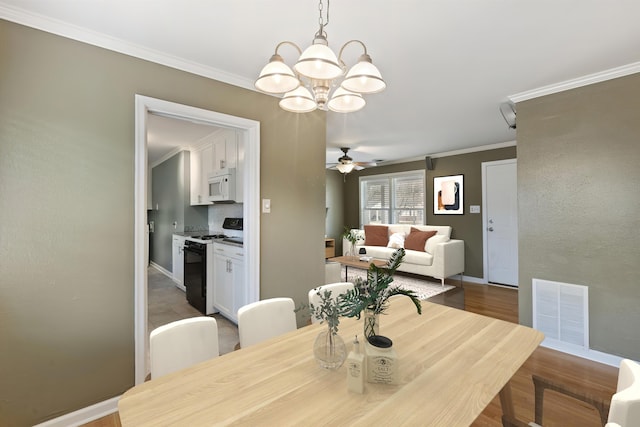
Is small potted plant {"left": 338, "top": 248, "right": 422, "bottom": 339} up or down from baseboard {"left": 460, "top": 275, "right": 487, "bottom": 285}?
up

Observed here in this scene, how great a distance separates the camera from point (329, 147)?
5199 millimetres

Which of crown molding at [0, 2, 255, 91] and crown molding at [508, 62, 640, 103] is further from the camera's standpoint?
crown molding at [508, 62, 640, 103]

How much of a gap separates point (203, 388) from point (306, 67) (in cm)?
135

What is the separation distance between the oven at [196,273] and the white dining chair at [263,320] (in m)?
2.35

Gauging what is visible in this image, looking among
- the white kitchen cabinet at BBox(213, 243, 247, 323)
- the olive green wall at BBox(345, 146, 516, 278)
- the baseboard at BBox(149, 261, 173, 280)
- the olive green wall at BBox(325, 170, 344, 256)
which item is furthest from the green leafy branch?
the olive green wall at BBox(325, 170, 344, 256)

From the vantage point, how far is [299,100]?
1.65 m

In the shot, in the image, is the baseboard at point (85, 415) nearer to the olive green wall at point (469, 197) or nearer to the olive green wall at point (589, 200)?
the olive green wall at point (589, 200)

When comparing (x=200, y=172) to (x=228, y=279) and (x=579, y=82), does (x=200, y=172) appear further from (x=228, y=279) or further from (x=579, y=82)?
(x=579, y=82)

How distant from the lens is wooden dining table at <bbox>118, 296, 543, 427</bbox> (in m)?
0.83

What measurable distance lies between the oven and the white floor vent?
3630 mm

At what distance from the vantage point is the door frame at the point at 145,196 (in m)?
1.98

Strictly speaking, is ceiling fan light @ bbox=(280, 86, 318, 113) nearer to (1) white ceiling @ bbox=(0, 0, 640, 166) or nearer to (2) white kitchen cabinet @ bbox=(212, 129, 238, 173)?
(1) white ceiling @ bbox=(0, 0, 640, 166)

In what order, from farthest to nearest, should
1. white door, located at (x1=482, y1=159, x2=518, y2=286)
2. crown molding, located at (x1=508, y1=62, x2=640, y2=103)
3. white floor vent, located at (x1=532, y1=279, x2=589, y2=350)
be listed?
white door, located at (x1=482, y1=159, x2=518, y2=286), white floor vent, located at (x1=532, y1=279, x2=589, y2=350), crown molding, located at (x1=508, y1=62, x2=640, y2=103)

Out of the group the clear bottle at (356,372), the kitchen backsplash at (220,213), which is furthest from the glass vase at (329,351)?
the kitchen backsplash at (220,213)
